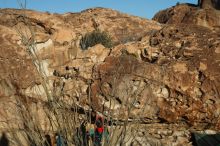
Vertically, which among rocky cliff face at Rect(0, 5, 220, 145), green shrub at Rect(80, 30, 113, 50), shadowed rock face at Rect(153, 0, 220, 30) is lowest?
rocky cliff face at Rect(0, 5, 220, 145)

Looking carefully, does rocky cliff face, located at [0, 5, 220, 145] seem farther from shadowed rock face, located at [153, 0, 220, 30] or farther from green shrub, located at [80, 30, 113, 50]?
shadowed rock face, located at [153, 0, 220, 30]

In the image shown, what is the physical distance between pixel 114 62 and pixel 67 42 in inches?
70.7

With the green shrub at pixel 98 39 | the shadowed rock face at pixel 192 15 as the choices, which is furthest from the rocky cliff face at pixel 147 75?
the shadowed rock face at pixel 192 15

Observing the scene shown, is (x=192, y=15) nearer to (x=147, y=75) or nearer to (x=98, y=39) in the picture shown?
(x=98, y=39)

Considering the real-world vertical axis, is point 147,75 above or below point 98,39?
below

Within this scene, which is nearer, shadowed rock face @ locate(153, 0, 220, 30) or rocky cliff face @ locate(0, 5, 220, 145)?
rocky cliff face @ locate(0, 5, 220, 145)

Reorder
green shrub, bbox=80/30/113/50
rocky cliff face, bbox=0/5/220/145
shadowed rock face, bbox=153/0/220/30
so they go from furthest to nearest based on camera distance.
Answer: shadowed rock face, bbox=153/0/220/30, green shrub, bbox=80/30/113/50, rocky cliff face, bbox=0/5/220/145

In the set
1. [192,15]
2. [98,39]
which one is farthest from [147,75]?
[192,15]

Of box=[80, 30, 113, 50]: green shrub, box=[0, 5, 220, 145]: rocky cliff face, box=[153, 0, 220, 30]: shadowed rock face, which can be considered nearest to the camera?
box=[0, 5, 220, 145]: rocky cliff face

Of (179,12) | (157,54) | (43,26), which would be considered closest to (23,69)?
(43,26)

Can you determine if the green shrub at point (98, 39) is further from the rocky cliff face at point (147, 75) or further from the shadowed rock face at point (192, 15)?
the shadowed rock face at point (192, 15)

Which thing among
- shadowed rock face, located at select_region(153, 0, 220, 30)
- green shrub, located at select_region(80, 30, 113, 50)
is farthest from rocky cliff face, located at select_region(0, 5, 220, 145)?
shadowed rock face, located at select_region(153, 0, 220, 30)

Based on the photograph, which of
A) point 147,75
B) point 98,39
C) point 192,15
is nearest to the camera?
point 147,75

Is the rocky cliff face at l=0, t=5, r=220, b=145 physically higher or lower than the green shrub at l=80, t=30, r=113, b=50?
lower
